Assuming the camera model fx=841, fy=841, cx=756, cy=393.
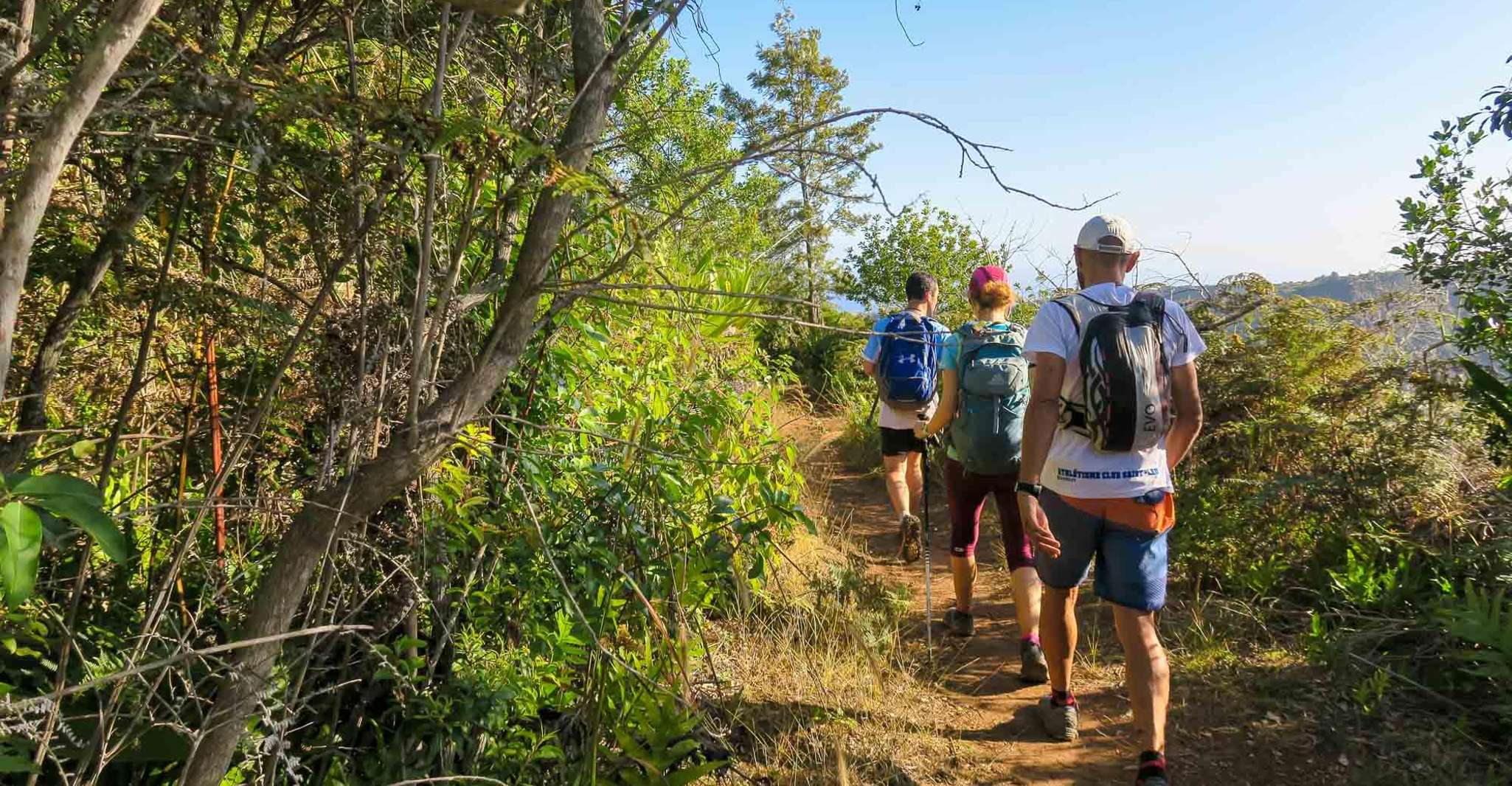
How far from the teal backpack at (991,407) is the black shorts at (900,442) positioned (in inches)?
41.8

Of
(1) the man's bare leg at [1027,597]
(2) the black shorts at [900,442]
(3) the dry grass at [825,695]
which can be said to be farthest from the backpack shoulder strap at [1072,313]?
(2) the black shorts at [900,442]

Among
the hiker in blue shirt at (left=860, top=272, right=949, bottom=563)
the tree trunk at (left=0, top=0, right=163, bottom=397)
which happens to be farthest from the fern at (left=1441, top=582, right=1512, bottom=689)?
the tree trunk at (left=0, top=0, right=163, bottom=397)

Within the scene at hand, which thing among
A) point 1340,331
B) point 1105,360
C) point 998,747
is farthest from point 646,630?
point 1340,331

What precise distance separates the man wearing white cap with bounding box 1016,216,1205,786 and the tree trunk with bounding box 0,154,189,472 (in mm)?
2491

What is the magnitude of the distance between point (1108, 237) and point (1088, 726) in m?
2.01

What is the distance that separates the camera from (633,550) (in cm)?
268

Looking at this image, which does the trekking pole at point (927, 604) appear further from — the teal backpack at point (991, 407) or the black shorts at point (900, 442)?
the teal backpack at point (991, 407)

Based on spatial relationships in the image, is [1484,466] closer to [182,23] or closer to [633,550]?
[633,550]

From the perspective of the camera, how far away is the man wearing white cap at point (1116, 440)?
270 centimetres

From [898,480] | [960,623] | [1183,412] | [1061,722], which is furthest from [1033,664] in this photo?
[898,480]

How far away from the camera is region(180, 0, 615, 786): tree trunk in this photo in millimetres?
1439

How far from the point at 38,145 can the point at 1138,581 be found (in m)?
2.85

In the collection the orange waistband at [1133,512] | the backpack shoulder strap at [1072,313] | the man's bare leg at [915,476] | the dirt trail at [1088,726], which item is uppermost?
the backpack shoulder strap at [1072,313]

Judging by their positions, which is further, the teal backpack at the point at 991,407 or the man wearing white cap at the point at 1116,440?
the teal backpack at the point at 991,407
